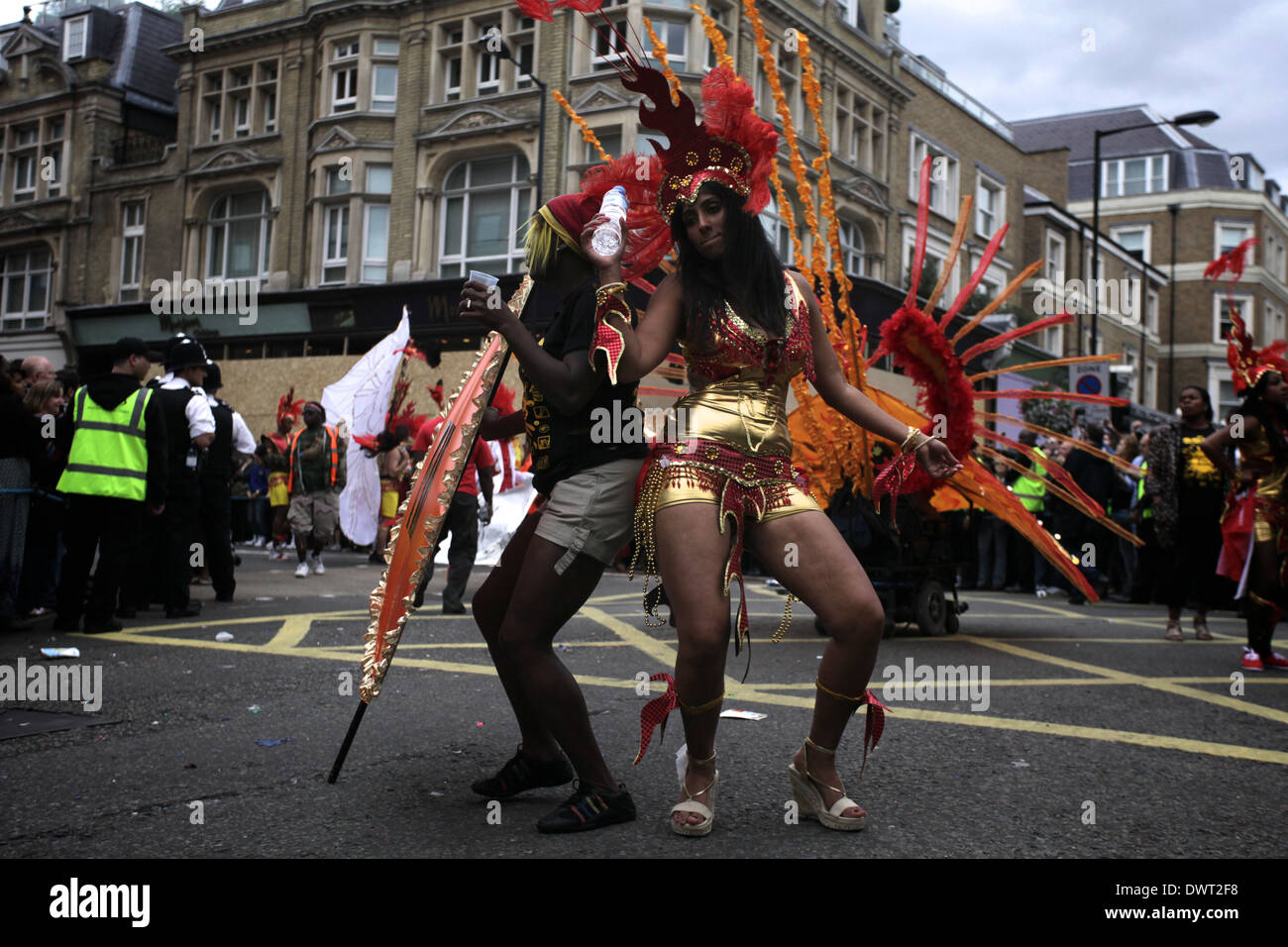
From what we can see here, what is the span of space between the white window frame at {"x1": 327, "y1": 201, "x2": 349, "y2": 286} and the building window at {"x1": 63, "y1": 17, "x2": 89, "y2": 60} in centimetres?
1277

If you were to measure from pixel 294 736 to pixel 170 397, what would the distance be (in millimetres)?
4882

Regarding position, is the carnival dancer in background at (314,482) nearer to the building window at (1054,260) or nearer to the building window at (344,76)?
the building window at (344,76)

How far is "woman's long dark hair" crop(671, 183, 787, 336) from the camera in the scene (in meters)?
3.28

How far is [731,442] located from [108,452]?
5.63 metres

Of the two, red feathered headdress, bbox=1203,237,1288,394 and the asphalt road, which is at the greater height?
red feathered headdress, bbox=1203,237,1288,394

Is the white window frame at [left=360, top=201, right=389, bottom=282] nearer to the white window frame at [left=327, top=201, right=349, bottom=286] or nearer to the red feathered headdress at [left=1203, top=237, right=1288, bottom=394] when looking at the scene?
the white window frame at [left=327, top=201, right=349, bottom=286]

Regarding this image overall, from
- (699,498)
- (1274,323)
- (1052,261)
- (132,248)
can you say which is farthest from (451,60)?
(1274,323)

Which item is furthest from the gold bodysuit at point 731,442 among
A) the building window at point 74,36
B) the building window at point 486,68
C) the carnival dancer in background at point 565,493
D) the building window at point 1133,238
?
the building window at point 1133,238

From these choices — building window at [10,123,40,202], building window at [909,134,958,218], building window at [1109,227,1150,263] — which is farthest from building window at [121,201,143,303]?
building window at [1109,227,1150,263]

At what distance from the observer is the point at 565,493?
3260 millimetres
